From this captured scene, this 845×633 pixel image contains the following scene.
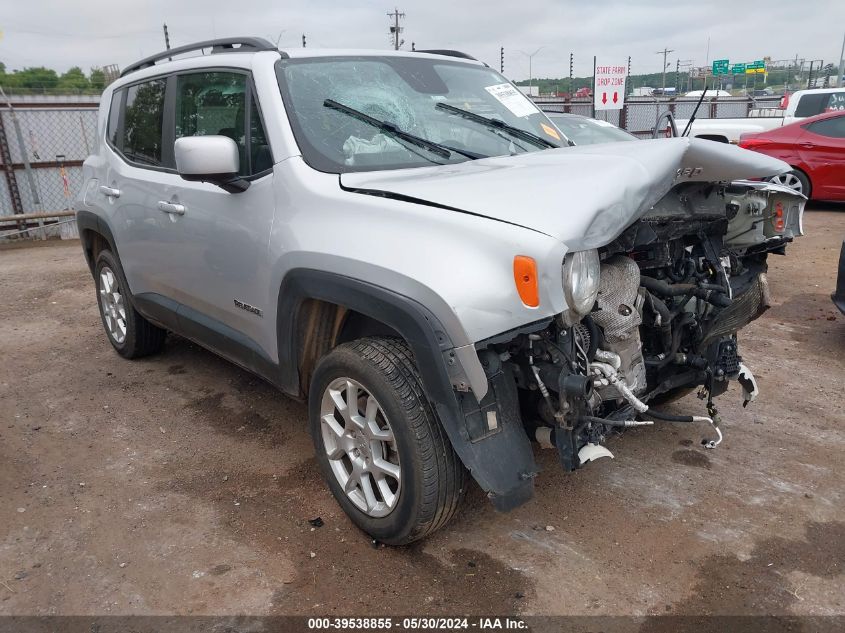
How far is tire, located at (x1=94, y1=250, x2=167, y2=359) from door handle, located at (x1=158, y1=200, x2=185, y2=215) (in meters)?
1.10

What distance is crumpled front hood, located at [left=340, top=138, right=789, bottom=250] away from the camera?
2381mm

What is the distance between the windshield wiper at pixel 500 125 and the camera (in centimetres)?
360

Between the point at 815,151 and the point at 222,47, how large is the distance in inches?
374

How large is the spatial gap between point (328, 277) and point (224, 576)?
1.26 metres

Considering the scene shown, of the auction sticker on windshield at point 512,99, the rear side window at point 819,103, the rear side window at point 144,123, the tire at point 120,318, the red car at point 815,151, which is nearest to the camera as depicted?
the auction sticker on windshield at point 512,99

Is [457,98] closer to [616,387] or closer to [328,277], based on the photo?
[328,277]

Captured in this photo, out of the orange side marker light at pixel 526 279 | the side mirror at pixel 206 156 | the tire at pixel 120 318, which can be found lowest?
the tire at pixel 120 318

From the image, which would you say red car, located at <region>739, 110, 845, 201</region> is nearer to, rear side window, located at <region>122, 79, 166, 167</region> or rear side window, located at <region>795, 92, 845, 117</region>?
rear side window, located at <region>795, 92, 845, 117</region>

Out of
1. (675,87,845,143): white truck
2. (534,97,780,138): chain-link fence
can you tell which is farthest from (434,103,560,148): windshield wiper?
(534,97,780,138): chain-link fence

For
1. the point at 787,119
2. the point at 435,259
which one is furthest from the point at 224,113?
the point at 787,119

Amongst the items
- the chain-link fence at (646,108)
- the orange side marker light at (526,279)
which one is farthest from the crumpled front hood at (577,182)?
the chain-link fence at (646,108)

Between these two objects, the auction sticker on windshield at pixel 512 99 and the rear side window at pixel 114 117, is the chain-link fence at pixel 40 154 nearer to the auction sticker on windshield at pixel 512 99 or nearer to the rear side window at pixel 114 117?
the rear side window at pixel 114 117

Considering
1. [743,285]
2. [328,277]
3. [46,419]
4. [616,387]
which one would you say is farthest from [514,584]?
[46,419]

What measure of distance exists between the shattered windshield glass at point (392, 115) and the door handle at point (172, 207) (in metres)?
0.93
